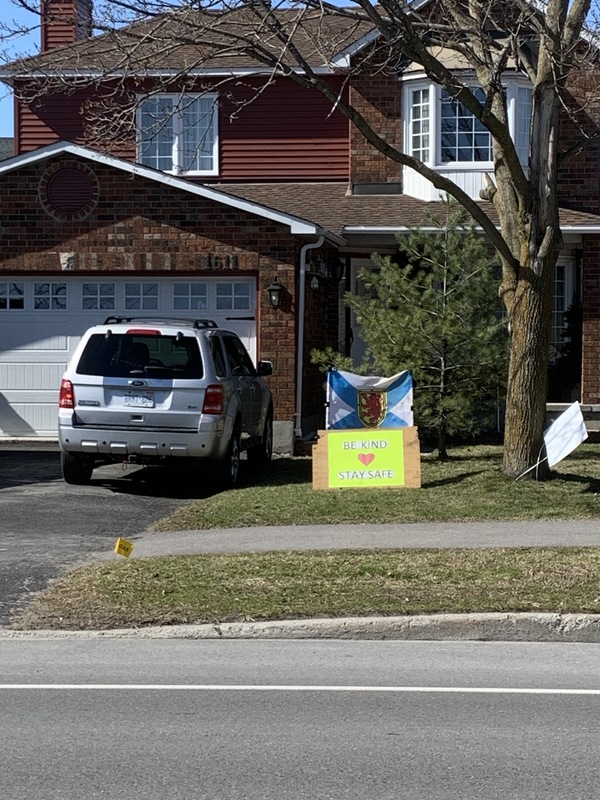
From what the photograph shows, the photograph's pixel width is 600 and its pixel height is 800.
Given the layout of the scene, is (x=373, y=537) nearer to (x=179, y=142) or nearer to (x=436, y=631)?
(x=436, y=631)

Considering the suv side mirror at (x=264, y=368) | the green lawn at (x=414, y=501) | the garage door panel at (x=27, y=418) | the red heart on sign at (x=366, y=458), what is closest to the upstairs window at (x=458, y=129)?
the suv side mirror at (x=264, y=368)

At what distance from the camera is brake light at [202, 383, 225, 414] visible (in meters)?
14.3

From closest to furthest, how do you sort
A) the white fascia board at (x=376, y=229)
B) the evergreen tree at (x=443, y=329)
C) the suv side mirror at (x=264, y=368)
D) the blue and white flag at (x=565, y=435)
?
the blue and white flag at (x=565, y=435) < the evergreen tree at (x=443, y=329) < the suv side mirror at (x=264, y=368) < the white fascia board at (x=376, y=229)

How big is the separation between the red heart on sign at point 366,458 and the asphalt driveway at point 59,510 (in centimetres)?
194

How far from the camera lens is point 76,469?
595 inches

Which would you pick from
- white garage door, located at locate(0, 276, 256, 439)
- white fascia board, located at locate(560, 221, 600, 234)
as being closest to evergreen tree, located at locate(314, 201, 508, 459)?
white garage door, located at locate(0, 276, 256, 439)

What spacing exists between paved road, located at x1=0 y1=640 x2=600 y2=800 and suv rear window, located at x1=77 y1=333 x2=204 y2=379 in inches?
236

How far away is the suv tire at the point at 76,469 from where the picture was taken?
15.0 meters

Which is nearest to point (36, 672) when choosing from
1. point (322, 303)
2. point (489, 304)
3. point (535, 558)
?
point (535, 558)

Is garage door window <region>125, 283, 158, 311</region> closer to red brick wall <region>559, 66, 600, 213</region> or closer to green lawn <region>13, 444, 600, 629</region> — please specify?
green lawn <region>13, 444, 600, 629</region>

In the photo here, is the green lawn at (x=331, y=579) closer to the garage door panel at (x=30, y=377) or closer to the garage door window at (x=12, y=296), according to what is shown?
the garage door panel at (x=30, y=377)

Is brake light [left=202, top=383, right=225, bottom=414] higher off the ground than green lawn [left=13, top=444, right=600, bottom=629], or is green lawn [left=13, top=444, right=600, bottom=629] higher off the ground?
brake light [left=202, top=383, right=225, bottom=414]

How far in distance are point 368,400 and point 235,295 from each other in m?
4.40

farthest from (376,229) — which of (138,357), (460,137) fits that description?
(138,357)
